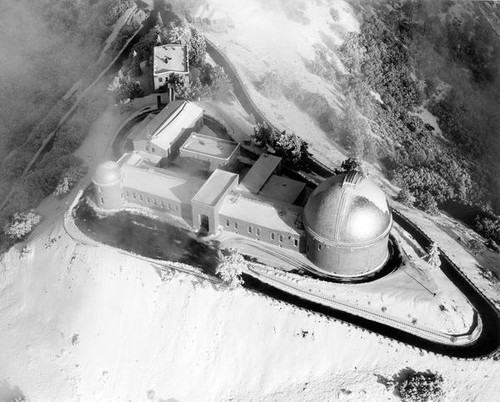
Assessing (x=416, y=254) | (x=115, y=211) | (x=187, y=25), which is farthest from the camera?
(x=187, y=25)

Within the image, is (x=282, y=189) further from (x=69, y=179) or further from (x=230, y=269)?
(x=69, y=179)

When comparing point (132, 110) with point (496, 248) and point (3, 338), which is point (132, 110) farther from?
point (496, 248)

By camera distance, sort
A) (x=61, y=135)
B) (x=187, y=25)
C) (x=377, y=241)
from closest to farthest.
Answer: (x=377, y=241) < (x=61, y=135) < (x=187, y=25)

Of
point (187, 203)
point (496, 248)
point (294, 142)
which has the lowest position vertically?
point (187, 203)

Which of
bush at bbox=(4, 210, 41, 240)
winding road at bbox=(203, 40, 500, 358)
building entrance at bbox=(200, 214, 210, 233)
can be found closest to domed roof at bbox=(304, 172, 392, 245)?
winding road at bbox=(203, 40, 500, 358)

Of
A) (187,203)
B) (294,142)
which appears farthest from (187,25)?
(187,203)

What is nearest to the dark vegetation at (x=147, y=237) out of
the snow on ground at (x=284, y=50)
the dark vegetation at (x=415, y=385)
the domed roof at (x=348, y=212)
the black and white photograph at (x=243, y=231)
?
the black and white photograph at (x=243, y=231)

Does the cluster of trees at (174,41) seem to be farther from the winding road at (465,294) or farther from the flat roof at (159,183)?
the winding road at (465,294)

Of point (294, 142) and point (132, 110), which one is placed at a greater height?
point (294, 142)
